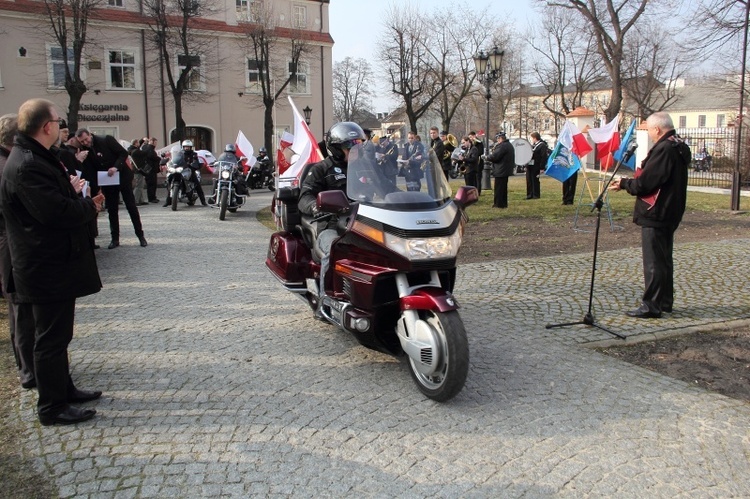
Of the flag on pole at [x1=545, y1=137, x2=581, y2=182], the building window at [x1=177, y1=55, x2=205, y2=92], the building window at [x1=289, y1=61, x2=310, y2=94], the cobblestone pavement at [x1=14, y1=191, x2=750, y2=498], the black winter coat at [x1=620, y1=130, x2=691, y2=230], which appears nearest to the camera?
the cobblestone pavement at [x1=14, y1=191, x2=750, y2=498]

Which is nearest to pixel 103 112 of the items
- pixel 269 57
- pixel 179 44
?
pixel 179 44

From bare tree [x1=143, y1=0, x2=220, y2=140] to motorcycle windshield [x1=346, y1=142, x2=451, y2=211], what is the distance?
30890 millimetres

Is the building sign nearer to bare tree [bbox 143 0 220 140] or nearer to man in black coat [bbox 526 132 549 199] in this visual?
bare tree [bbox 143 0 220 140]

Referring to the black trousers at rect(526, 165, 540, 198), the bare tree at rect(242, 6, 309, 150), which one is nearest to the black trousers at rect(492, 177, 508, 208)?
the black trousers at rect(526, 165, 540, 198)

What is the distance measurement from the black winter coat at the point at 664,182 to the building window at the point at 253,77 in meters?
37.4

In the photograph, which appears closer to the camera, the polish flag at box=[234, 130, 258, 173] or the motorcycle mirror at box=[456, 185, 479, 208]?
the motorcycle mirror at box=[456, 185, 479, 208]

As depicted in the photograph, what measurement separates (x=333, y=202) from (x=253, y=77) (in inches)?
1536

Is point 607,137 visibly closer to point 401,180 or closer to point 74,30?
Answer: point 401,180

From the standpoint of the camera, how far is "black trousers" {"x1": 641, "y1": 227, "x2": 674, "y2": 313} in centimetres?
602

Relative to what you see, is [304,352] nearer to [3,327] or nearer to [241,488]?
[241,488]

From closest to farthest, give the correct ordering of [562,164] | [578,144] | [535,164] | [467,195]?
[467,195], [578,144], [562,164], [535,164]

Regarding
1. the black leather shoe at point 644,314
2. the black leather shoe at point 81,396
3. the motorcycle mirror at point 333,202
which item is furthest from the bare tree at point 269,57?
the black leather shoe at point 81,396

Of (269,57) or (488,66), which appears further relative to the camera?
(269,57)

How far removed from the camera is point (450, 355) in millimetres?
3953
